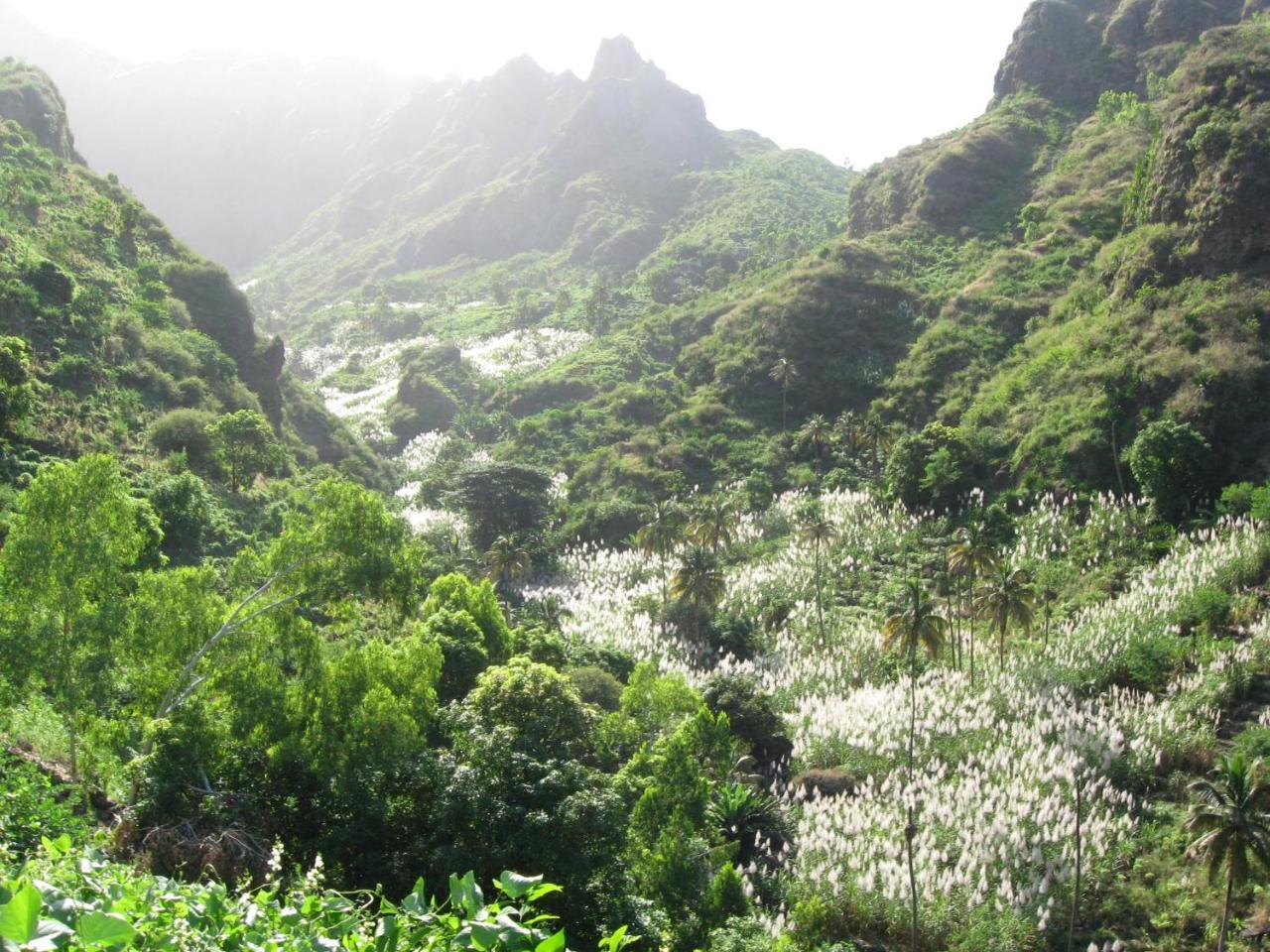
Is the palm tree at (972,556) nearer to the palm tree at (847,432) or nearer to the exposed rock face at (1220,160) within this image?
the palm tree at (847,432)

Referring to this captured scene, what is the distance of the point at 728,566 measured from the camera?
4966cm

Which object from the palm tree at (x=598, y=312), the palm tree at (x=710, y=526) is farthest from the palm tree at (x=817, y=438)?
the palm tree at (x=598, y=312)

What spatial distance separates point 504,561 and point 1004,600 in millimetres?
25490

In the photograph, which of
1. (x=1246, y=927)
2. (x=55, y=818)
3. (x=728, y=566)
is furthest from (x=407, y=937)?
(x=728, y=566)

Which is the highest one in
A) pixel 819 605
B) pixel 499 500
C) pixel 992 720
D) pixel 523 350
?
pixel 523 350

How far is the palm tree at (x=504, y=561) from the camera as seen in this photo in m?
47.8

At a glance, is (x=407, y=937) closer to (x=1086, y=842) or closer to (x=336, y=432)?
(x=1086, y=842)

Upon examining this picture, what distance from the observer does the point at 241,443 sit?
48.6 meters

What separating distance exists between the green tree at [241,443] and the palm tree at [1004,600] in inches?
1473

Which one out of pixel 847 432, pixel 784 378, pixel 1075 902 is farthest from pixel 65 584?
pixel 784 378

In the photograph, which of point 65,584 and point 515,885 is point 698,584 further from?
point 515,885

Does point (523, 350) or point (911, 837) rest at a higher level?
point (523, 350)

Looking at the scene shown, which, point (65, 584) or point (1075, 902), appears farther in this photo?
point (1075, 902)

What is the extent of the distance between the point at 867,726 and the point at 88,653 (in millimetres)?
23930
